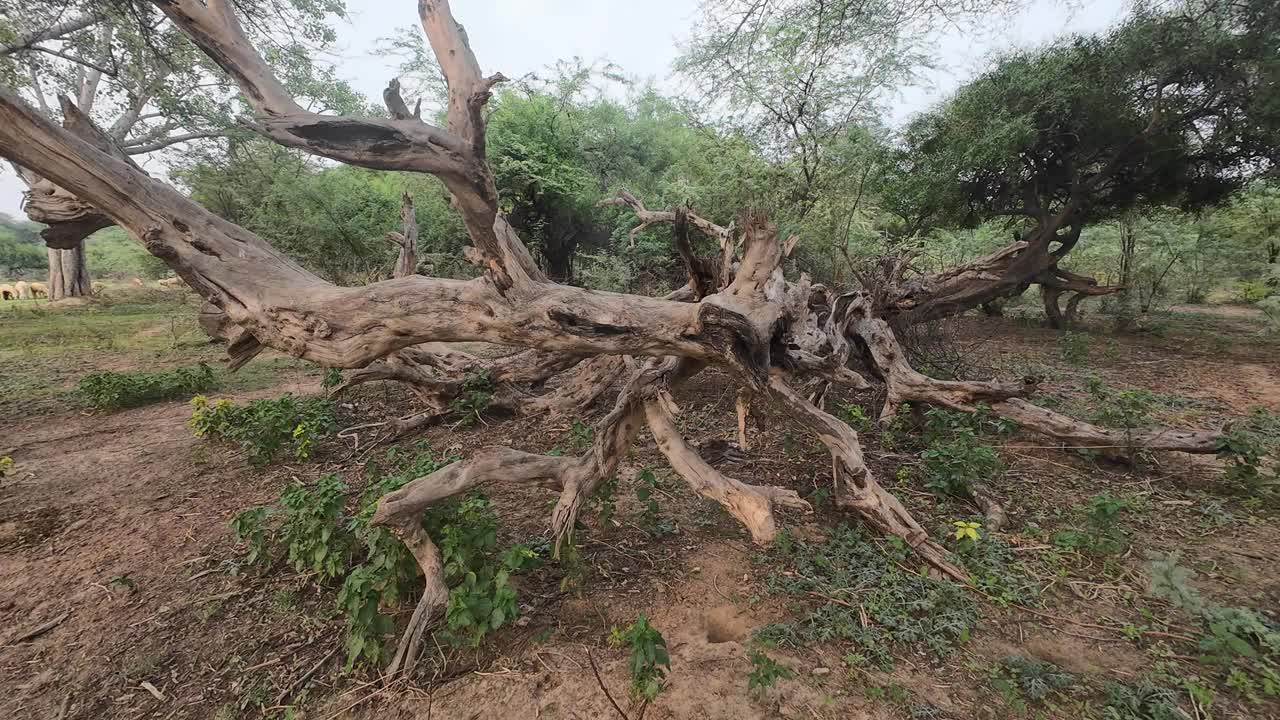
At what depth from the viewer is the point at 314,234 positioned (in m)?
9.16

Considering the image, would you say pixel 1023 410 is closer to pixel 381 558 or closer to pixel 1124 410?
pixel 1124 410

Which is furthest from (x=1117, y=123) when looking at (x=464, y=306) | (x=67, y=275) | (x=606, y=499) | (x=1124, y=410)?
(x=67, y=275)

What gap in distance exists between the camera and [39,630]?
2.30 m

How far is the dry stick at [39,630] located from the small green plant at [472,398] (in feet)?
8.94

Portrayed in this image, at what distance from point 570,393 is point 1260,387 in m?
7.14

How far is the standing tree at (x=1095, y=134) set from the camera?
6113mm

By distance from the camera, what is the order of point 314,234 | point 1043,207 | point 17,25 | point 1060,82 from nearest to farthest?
point 17,25 → point 1060,82 → point 1043,207 → point 314,234

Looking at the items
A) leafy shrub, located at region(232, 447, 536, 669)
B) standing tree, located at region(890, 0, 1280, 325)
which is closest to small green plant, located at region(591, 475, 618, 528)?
leafy shrub, located at region(232, 447, 536, 669)

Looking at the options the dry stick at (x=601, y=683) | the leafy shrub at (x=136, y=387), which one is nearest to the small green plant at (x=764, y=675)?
the dry stick at (x=601, y=683)

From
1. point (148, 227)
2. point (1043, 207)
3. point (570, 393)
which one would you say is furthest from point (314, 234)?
point (1043, 207)

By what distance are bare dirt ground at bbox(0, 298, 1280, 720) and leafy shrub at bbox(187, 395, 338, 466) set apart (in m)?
0.17

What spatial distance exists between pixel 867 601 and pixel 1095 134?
8505 mm

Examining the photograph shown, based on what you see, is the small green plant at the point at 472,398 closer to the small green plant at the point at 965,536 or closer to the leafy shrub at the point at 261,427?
the leafy shrub at the point at 261,427

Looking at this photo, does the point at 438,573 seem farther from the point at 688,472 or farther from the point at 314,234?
the point at 314,234
